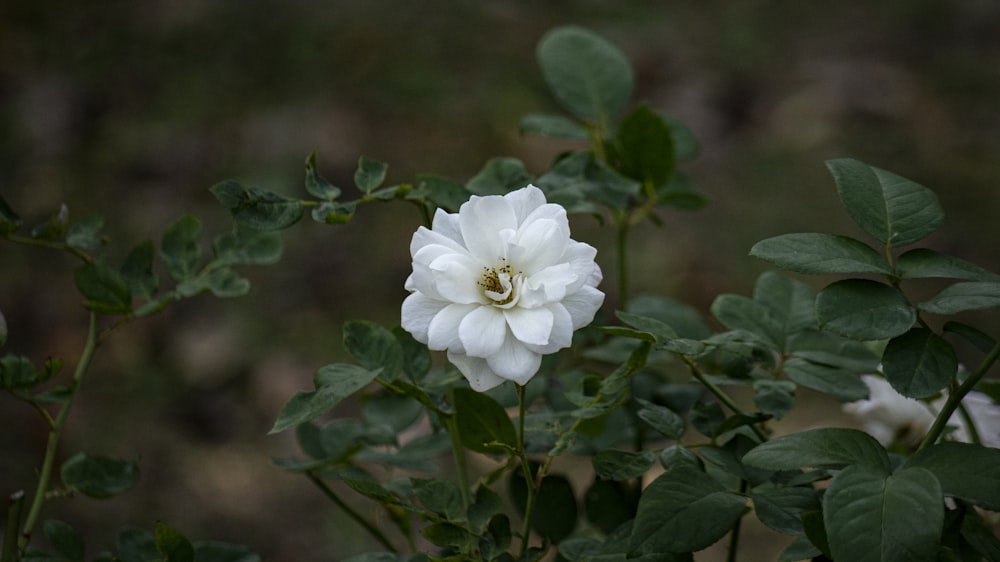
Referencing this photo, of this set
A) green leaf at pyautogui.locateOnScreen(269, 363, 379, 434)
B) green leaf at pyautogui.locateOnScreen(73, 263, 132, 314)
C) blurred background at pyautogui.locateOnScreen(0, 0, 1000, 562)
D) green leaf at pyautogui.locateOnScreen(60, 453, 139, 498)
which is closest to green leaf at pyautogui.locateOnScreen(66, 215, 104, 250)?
green leaf at pyautogui.locateOnScreen(73, 263, 132, 314)

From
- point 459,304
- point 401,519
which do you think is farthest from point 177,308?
point 459,304

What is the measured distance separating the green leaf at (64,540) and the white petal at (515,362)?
40 cm

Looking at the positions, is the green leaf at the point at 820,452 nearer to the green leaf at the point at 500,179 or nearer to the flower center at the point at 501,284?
the flower center at the point at 501,284

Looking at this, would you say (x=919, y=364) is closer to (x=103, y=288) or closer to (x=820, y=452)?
(x=820, y=452)

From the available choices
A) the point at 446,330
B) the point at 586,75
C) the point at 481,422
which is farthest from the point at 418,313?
the point at 586,75

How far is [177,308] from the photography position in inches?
94.7

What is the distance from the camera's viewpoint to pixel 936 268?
65 centimetres

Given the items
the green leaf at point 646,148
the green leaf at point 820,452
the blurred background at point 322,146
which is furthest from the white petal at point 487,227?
the blurred background at point 322,146

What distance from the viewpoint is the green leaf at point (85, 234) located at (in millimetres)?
825

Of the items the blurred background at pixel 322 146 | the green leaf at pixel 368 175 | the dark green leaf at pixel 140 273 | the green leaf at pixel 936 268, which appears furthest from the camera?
the blurred background at pixel 322 146

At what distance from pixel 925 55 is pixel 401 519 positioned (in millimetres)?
2714

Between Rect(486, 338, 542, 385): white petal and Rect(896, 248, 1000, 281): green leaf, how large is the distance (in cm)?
26

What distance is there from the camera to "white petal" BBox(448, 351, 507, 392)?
61cm

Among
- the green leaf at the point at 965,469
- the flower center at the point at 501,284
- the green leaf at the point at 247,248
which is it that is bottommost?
the green leaf at the point at 247,248
